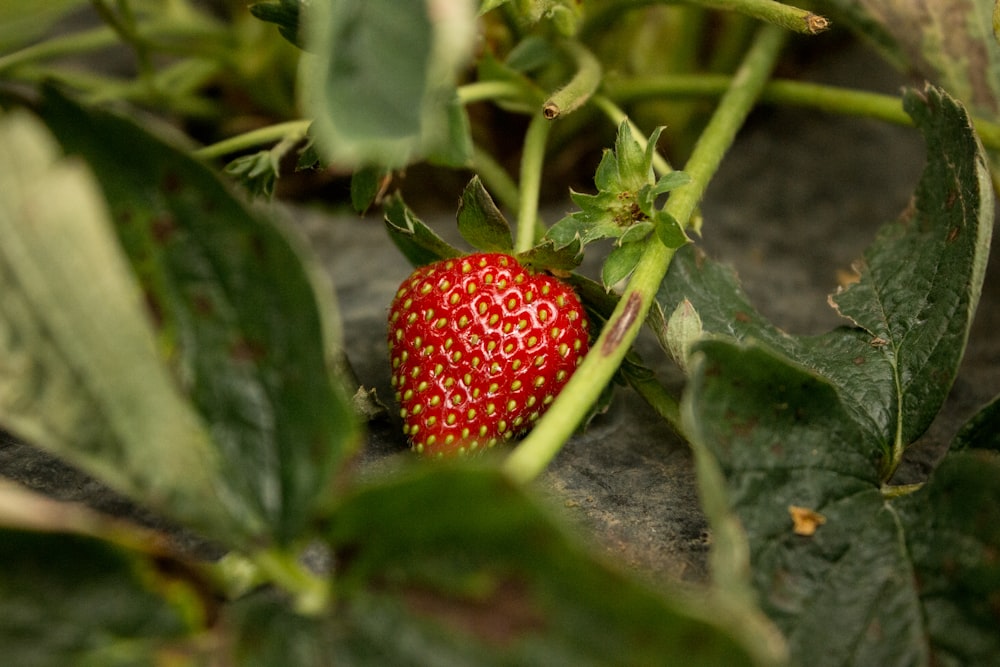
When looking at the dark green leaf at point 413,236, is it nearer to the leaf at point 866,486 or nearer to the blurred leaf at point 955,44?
the leaf at point 866,486

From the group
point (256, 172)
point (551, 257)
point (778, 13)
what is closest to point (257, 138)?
point (256, 172)

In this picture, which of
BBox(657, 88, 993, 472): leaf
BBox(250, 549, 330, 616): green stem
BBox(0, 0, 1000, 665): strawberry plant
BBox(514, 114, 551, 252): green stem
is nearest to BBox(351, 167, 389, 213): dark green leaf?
BBox(0, 0, 1000, 665): strawberry plant

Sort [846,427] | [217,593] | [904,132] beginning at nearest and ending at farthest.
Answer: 1. [217,593]
2. [846,427]
3. [904,132]

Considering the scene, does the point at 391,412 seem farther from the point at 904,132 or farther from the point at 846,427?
the point at 904,132

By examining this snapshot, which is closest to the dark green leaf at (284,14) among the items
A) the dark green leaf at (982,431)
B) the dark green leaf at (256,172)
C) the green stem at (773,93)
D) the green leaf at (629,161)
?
the dark green leaf at (256,172)

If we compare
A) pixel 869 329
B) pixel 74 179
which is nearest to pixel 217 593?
pixel 74 179

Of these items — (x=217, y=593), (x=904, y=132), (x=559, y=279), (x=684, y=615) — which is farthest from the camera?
(x=904, y=132)

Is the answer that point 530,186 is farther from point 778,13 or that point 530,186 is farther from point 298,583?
point 298,583
